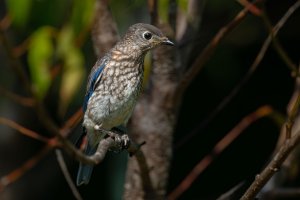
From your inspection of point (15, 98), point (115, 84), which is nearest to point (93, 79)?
point (115, 84)

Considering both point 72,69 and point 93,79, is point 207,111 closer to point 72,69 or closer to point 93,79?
point 93,79

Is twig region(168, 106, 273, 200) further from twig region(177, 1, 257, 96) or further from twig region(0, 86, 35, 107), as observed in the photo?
twig region(0, 86, 35, 107)

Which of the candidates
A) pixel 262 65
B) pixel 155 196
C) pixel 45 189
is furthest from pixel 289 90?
pixel 155 196

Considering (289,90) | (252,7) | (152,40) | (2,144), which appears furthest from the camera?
(289,90)

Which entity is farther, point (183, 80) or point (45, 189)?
point (45, 189)

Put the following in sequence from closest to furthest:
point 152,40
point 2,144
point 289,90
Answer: point 152,40, point 2,144, point 289,90

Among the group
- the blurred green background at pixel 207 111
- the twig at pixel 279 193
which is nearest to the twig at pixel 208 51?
the twig at pixel 279 193

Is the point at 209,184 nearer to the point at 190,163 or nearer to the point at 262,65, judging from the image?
the point at 190,163
